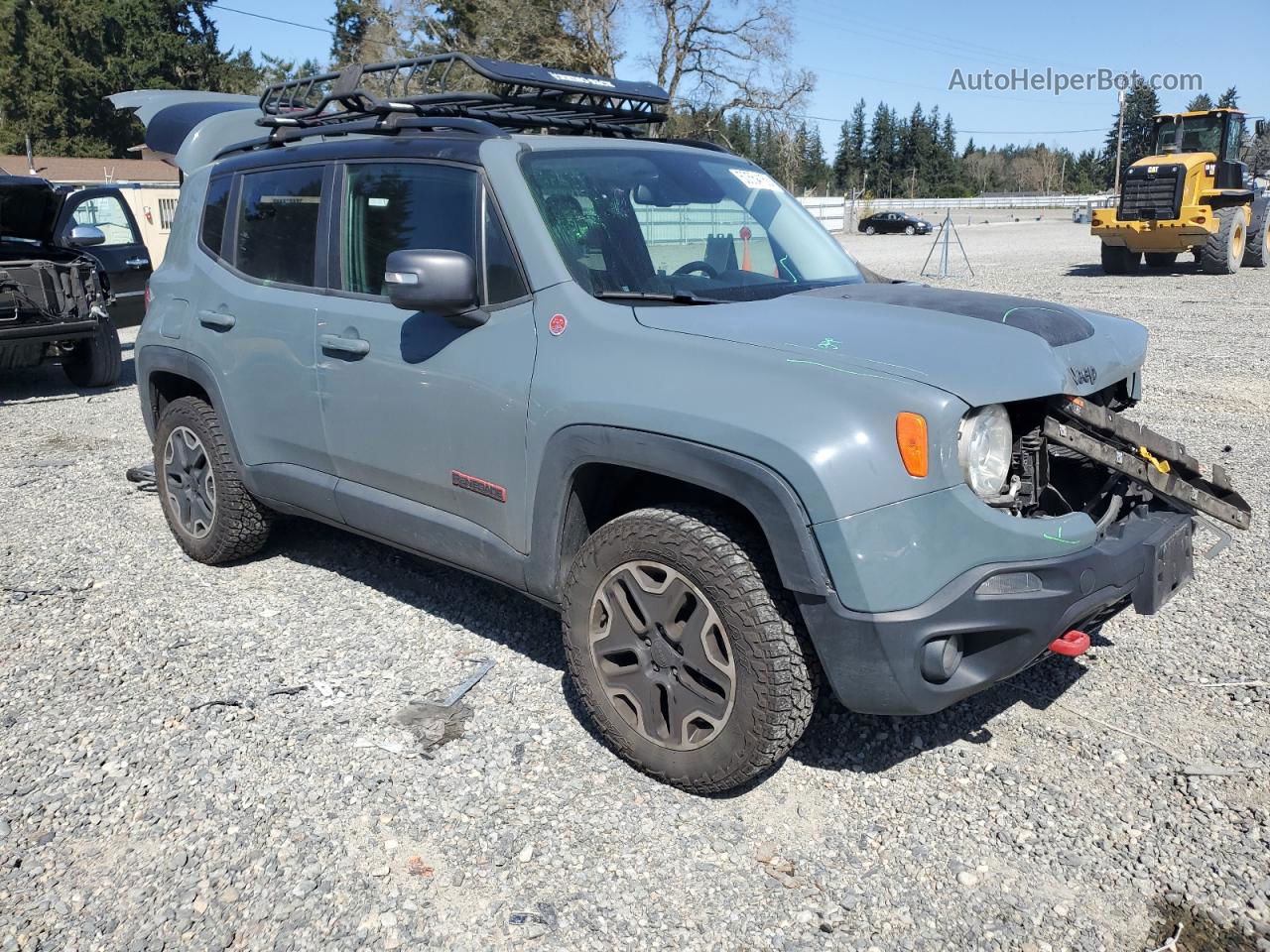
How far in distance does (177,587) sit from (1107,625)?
3.98m

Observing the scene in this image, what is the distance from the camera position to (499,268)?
3506 mm

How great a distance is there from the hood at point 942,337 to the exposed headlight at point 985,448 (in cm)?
6

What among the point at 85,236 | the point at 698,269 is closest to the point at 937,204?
the point at 85,236

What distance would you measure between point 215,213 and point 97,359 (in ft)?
20.1

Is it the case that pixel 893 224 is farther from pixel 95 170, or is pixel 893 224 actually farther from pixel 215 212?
pixel 215 212

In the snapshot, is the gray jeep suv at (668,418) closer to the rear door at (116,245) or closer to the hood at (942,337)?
the hood at (942,337)

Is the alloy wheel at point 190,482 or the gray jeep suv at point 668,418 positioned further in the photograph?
the alloy wheel at point 190,482

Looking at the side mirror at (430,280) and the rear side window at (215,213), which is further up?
the rear side window at (215,213)

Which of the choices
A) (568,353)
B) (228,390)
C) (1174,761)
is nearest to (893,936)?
(1174,761)

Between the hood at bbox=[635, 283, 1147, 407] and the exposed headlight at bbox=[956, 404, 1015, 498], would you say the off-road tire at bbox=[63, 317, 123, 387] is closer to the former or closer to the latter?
the hood at bbox=[635, 283, 1147, 407]

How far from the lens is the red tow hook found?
2893mm

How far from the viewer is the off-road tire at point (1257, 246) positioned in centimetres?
2009

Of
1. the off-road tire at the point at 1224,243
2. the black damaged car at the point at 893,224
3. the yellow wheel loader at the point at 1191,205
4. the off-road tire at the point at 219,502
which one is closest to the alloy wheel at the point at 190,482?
the off-road tire at the point at 219,502

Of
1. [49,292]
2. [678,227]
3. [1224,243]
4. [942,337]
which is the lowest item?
[1224,243]
